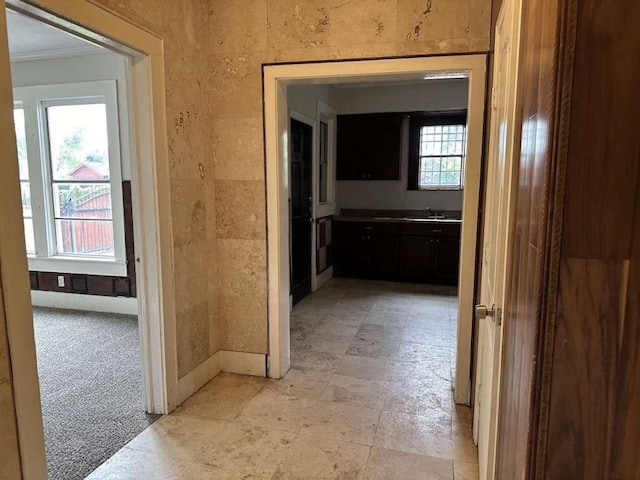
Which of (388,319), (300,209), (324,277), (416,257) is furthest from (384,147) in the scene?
(388,319)

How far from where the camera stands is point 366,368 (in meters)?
3.26

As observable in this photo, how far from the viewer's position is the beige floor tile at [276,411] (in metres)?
2.52

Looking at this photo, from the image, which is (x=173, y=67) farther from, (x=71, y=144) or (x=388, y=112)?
(x=388, y=112)

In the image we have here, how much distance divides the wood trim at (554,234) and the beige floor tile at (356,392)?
211cm

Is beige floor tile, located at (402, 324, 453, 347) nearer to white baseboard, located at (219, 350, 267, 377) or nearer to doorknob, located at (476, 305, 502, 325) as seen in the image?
white baseboard, located at (219, 350, 267, 377)

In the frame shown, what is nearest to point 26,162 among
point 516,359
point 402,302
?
point 402,302

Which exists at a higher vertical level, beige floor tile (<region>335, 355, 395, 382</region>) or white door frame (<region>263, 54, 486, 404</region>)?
white door frame (<region>263, 54, 486, 404</region>)

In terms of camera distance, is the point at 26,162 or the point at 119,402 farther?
the point at 26,162

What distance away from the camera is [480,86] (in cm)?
248

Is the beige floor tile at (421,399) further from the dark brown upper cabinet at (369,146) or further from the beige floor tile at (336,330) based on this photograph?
the dark brown upper cabinet at (369,146)

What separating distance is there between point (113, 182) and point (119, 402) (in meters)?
2.48

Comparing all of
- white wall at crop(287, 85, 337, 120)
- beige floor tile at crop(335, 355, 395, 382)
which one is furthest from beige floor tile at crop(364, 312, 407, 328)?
white wall at crop(287, 85, 337, 120)

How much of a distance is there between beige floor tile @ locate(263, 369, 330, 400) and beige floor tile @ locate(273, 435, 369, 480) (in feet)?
1.61

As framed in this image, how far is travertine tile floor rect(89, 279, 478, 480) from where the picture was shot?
7.00 feet
